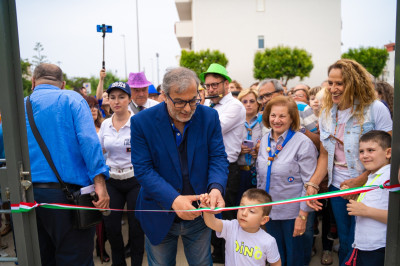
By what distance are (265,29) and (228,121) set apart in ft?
119

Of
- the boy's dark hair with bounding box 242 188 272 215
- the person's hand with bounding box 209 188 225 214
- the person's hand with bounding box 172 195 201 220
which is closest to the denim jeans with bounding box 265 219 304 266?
the boy's dark hair with bounding box 242 188 272 215

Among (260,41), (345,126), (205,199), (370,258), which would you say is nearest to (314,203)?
(370,258)

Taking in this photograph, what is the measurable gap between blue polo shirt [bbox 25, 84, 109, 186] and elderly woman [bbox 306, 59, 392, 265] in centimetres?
191

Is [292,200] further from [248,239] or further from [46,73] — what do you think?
[46,73]

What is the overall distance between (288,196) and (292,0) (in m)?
39.4

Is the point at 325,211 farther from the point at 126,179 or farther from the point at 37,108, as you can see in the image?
the point at 37,108

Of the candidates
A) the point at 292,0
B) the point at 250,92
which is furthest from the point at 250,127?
the point at 292,0

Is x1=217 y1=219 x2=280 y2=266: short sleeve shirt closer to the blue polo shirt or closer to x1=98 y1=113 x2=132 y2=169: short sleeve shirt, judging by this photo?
the blue polo shirt

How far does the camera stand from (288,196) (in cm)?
309

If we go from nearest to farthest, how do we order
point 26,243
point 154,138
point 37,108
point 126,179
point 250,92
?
point 26,243, point 154,138, point 37,108, point 126,179, point 250,92

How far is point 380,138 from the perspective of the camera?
2400 mm

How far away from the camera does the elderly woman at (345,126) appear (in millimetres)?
2668

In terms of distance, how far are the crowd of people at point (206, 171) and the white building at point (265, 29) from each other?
114 ft

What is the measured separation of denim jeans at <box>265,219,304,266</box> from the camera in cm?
306
